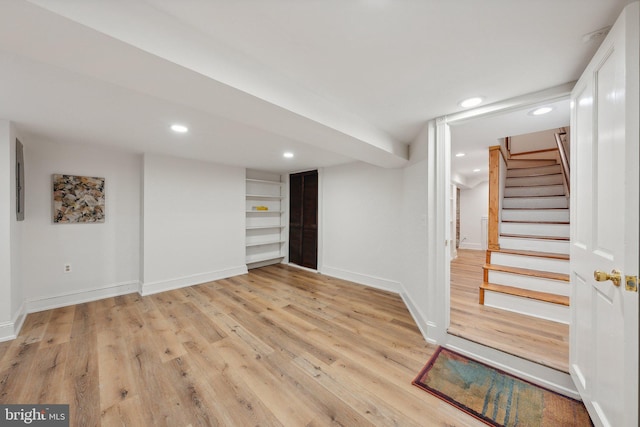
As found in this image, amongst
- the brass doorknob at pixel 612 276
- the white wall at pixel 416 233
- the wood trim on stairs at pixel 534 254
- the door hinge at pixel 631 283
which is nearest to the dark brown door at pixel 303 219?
the white wall at pixel 416 233

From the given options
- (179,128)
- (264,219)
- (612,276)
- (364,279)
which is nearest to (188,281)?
(264,219)

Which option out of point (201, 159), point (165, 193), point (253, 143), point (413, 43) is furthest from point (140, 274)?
point (413, 43)

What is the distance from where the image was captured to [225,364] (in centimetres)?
200

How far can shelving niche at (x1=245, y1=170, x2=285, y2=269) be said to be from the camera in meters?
5.19

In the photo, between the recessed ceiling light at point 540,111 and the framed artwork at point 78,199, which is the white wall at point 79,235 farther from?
the recessed ceiling light at point 540,111

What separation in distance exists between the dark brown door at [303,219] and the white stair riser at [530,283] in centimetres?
308

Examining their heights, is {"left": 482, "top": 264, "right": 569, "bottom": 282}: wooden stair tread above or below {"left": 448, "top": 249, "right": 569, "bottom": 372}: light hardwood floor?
above

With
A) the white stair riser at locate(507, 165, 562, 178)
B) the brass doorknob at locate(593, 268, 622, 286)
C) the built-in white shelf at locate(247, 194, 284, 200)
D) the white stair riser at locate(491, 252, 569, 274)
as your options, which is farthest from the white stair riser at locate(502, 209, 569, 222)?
the built-in white shelf at locate(247, 194, 284, 200)

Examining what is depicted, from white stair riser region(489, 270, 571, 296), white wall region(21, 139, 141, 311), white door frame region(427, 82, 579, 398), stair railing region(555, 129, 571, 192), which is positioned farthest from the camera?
stair railing region(555, 129, 571, 192)

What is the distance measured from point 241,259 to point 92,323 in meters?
2.33

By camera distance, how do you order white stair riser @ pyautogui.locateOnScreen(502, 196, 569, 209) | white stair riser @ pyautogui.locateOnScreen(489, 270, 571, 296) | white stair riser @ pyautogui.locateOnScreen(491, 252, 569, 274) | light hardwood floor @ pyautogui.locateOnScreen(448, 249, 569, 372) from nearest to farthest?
light hardwood floor @ pyautogui.locateOnScreen(448, 249, 569, 372) → white stair riser @ pyautogui.locateOnScreen(489, 270, 571, 296) → white stair riser @ pyautogui.locateOnScreen(491, 252, 569, 274) → white stair riser @ pyautogui.locateOnScreen(502, 196, 569, 209)

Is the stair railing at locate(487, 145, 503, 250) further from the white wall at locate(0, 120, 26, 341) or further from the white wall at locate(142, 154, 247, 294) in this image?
the white wall at locate(0, 120, 26, 341)

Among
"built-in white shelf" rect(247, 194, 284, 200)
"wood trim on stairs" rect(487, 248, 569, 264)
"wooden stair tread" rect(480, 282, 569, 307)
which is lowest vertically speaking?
"wooden stair tread" rect(480, 282, 569, 307)

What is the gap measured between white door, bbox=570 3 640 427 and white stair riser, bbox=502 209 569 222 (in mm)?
2084
